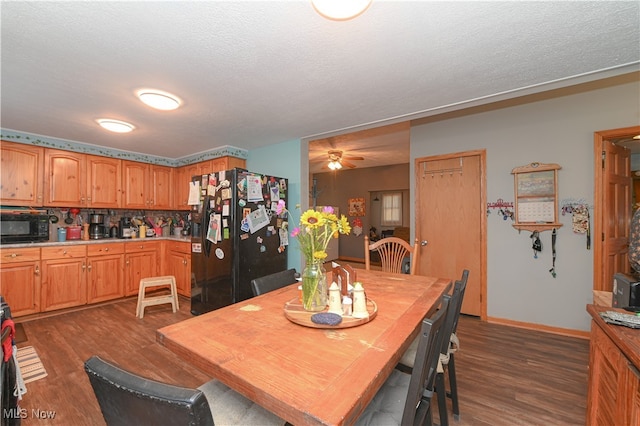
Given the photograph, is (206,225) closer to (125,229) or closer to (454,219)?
(125,229)

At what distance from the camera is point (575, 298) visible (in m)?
2.64

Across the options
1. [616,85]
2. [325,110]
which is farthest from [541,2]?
[616,85]

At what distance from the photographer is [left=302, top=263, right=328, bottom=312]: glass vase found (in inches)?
50.2

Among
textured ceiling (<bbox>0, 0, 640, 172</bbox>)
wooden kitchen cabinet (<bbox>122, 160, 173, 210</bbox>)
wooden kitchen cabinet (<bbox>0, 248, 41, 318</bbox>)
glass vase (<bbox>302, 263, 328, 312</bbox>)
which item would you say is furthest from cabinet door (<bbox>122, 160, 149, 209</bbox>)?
glass vase (<bbox>302, 263, 328, 312</bbox>)

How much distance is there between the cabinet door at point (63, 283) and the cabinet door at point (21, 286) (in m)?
0.07

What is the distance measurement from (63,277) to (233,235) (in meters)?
2.42

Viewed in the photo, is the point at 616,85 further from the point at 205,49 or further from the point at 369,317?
the point at 205,49

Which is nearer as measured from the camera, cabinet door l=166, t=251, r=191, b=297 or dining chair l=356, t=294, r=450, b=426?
dining chair l=356, t=294, r=450, b=426

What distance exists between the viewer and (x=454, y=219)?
326 centimetres

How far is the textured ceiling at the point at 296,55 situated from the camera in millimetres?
1338

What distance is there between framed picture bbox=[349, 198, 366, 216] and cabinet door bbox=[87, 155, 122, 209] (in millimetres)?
5079

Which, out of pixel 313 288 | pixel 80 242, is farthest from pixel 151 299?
pixel 313 288

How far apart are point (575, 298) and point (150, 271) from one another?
5407 mm

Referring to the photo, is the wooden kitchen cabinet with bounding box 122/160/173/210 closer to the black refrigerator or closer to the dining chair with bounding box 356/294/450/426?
the black refrigerator
